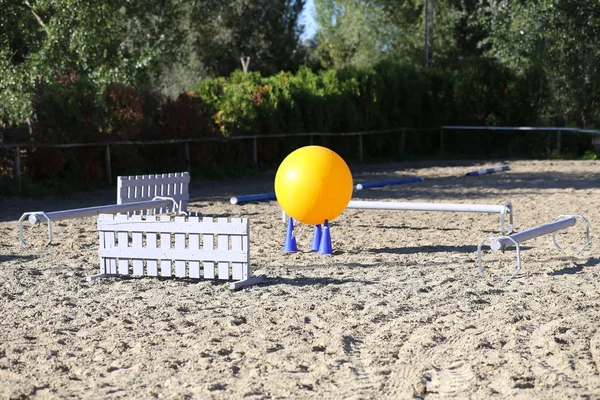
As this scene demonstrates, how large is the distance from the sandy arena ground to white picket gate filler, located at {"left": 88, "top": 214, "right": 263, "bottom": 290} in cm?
14

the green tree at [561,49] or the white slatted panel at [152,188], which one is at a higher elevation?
the green tree at [561,49]

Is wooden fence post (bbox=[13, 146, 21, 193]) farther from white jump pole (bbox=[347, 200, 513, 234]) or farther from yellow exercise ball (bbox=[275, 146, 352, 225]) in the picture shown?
yellow exercise ball (bbox=[275, 146, 352, 225])

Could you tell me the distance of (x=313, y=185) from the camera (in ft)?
28.6

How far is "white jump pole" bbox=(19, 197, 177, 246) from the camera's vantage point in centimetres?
944

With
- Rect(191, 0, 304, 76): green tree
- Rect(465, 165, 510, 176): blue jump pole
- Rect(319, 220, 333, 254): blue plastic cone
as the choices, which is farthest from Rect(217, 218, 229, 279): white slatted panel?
Rect(191, 0, 304, 76): green tree

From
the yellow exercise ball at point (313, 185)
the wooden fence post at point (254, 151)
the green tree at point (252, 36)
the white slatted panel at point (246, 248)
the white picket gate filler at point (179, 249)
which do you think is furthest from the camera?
the green tree at point (252, 36)

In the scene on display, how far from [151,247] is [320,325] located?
2374 mm

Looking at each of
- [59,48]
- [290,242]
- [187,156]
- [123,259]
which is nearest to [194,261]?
[123,259]

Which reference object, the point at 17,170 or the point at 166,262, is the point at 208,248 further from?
the point at 17,170

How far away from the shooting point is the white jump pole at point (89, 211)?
944 cm

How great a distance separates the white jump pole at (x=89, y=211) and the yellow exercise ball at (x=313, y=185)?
6.57ft

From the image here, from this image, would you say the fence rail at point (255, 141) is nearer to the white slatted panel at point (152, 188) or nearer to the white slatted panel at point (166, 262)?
the white slatted panel at point (152, 188)

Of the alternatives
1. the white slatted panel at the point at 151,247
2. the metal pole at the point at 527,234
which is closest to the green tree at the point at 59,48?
the white slatted panel at the point at 151,247

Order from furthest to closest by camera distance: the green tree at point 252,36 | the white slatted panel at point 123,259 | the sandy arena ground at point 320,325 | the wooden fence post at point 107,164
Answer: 1. the green tree at point 252,36
2. the wooden fence post at point 107,164
3. the white slatted panel at point 123,259
4. the sandy arena ground at point 320,325
